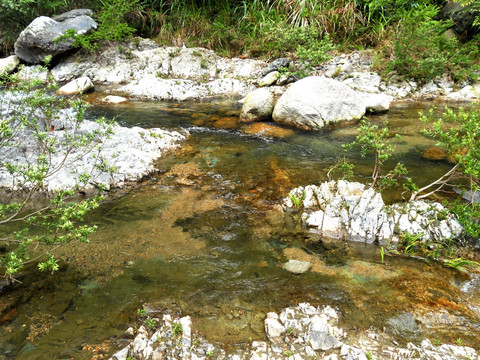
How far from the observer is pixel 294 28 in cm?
1188

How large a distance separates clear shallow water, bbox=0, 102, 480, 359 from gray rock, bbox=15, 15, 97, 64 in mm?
11093

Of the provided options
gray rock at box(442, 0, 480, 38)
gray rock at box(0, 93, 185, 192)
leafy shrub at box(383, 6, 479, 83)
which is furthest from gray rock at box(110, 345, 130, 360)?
gray rock at box(442, 0, 480, 38)

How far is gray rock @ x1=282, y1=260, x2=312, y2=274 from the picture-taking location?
11.4 feet

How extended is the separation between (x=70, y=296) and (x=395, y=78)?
39.2 feet

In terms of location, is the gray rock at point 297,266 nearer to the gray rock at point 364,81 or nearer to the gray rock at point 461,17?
the gray rock at point 364,81

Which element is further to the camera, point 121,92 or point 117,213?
point 121,92

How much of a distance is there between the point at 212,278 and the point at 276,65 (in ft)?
34.5

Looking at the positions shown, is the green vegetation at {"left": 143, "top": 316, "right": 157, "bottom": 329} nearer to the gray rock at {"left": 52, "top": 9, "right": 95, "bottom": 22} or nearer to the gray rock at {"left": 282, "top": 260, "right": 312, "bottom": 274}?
the gray rock at {"left": 282, "top": 260, "right": 312, "bottom": 274}

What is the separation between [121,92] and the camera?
38.1ft

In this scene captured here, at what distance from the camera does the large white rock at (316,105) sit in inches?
313

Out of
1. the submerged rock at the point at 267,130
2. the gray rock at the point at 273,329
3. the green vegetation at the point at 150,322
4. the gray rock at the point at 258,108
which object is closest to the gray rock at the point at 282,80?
the gray rock at the point at 258,108

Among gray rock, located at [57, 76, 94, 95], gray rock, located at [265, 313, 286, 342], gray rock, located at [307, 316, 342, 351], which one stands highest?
gray rock, located at [307, 316, 342, 351]

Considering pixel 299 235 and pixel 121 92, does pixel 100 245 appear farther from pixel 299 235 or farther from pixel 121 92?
pixel 121 92

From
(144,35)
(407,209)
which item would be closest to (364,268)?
(407,209)
